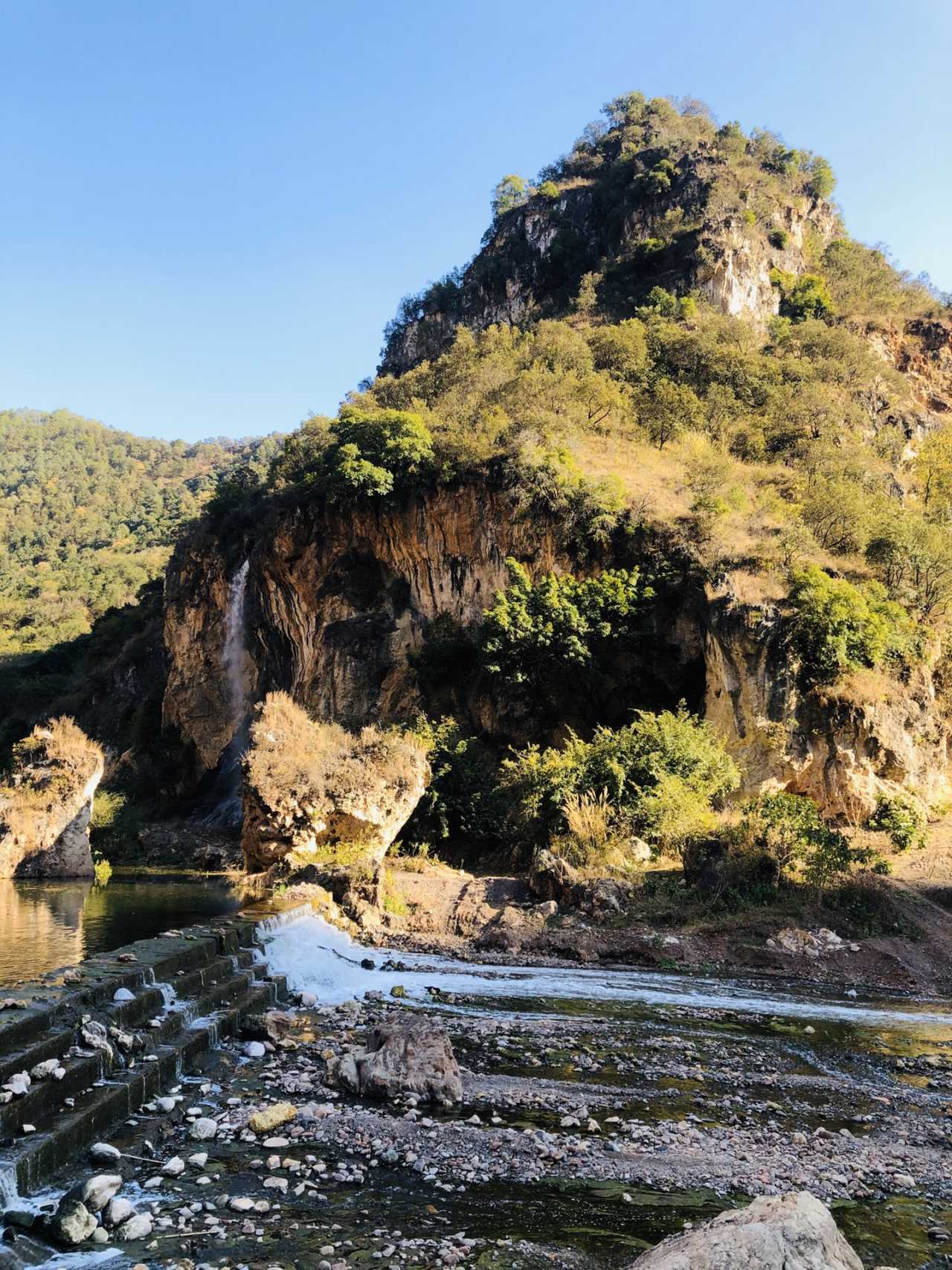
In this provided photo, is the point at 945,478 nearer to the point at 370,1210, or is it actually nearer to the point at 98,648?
the point at 370,1210

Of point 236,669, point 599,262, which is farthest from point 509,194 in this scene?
point 236,669

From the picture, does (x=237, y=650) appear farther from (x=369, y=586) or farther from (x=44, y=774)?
(x=44, y=774)

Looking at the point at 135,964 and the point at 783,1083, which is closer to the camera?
the point at 783,1083

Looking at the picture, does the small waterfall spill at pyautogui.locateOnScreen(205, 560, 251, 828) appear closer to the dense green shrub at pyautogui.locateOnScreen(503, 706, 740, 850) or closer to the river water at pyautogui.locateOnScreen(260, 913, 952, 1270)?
the dense green shrub at pyautogui.locateOnScreen(503, 706, 740, 850)

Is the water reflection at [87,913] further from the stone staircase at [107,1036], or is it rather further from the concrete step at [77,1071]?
the concrete step at [77,1071]

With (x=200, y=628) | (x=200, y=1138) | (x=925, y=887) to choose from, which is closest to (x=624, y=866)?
(x=925, y=887)

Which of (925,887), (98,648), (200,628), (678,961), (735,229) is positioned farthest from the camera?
(98,648)

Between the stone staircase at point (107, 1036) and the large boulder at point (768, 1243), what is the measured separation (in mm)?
4571

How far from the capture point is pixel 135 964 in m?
10.1

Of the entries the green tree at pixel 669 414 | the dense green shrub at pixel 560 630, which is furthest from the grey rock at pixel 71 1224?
the green tree at pixel 669 414

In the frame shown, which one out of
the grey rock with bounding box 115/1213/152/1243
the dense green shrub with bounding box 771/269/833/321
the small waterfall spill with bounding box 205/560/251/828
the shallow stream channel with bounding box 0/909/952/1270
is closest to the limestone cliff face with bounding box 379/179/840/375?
the dense green shrub with bounding box 771/269/833/321

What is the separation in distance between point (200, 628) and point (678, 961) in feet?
114

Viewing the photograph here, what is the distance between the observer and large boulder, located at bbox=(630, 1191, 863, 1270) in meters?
3.68

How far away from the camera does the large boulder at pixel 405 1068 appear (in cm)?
803
